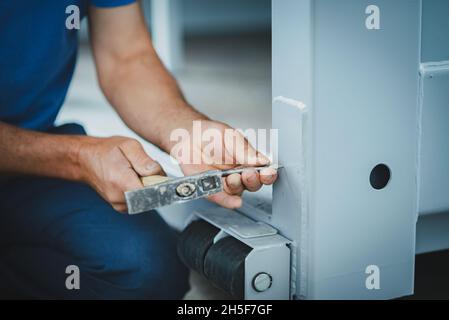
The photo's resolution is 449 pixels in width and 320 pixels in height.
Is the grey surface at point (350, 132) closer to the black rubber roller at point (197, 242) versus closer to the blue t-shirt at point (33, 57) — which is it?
the black rubber roller at point (197, 242)

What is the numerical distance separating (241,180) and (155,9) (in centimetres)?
233

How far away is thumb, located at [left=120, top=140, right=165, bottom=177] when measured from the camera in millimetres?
808

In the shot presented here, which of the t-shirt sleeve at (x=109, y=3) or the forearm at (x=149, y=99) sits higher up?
the t-shirt sleeve at (x=109, y=3)

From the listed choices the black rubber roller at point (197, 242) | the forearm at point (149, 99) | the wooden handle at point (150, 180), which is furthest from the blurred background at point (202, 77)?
the wooden handle at point (150, 180)

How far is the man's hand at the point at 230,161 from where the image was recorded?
2.64ft

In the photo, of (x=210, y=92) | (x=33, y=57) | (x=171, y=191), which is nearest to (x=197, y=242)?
(x=171, y=191)

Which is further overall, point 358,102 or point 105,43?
point 105,43

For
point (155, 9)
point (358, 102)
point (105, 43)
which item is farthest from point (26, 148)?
point (155, 9)

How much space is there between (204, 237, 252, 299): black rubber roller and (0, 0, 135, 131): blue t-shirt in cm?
50

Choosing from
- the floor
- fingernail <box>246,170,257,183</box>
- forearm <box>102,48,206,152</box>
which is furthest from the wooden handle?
the floor

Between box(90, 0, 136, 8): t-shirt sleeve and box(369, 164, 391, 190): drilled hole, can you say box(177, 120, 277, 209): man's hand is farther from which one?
box(90, 0, 136, 8): t-shirt sleeve

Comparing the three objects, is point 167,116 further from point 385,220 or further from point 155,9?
point 155,9

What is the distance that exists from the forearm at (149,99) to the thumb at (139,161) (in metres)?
0.17

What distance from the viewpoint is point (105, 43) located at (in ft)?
4.14
